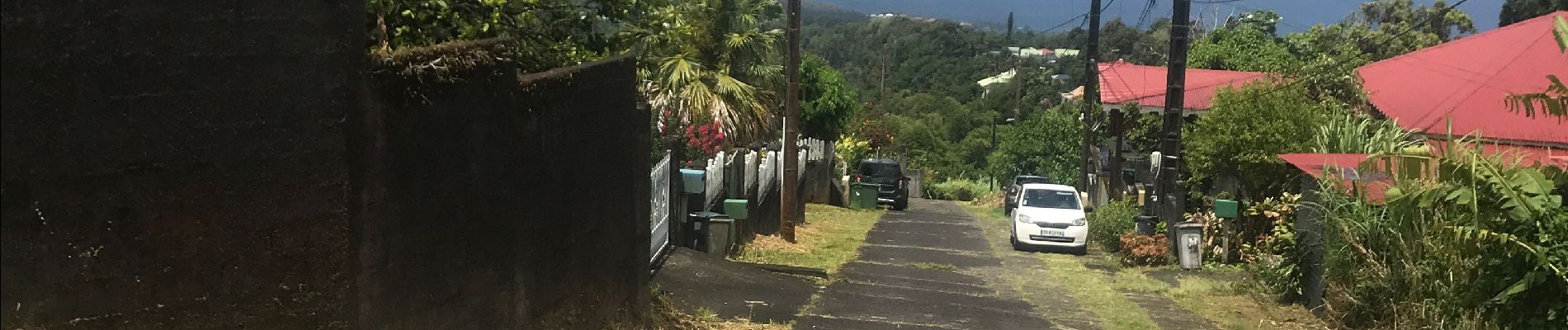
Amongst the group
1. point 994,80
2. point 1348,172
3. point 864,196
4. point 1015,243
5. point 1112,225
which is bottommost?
point 1015,243

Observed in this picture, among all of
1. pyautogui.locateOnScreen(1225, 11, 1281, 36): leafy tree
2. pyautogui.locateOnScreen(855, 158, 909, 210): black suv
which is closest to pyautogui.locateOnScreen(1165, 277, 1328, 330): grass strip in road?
pyautogui.locateOnScreen(855, 158, 909, 210): black suv

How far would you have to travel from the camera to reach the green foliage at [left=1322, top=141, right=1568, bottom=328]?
27.7 ft

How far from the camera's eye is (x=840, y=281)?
15211mm

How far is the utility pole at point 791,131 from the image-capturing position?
68.4ft

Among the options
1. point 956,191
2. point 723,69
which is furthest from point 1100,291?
point 956,191

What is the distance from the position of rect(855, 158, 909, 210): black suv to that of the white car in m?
13.3

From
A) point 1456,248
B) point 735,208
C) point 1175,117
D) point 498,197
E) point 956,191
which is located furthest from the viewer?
point 956,191

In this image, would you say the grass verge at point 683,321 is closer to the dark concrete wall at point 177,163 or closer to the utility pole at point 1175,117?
the dark concrete wall at point 177,163

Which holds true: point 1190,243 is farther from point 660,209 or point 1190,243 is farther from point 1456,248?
point 1456,248

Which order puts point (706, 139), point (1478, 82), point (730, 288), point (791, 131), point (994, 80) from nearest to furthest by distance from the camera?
point (730, 288) → point (1478, 82) → point (791, 131) → point (706, 139) → point (994, 80)

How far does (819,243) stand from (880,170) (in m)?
17.3

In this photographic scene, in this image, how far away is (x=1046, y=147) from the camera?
5119 cm

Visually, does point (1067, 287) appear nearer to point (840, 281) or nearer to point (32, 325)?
point (840, 281)

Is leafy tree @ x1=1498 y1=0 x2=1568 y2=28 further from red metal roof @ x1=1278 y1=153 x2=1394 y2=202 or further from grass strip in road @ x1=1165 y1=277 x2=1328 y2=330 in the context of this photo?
red metal roof @ x1=1278 y1=153 x2=1394 y2=202
